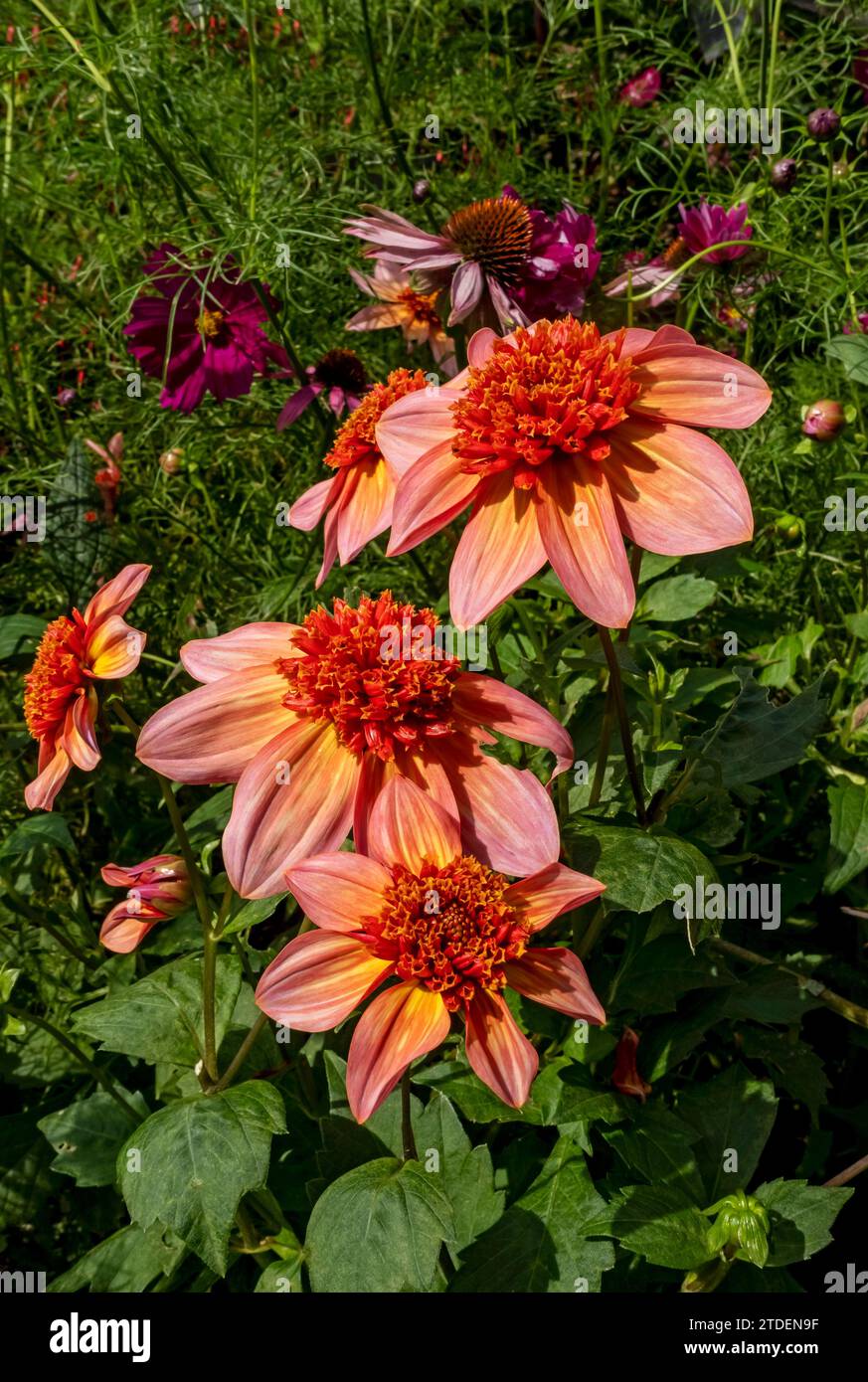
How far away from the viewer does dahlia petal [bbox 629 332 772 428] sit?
2.97 feet

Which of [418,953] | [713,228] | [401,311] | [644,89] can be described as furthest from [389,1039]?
[644,89]

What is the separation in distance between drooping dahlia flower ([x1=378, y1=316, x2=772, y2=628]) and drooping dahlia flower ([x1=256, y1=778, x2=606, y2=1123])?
0.18m

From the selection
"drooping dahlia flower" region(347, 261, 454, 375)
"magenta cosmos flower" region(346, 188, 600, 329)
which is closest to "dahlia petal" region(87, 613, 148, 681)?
"magenta cosmos flower" region(346, 188, 600, 329)

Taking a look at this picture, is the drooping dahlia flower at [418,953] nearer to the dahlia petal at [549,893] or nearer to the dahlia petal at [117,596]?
the dahlia petal at [549,893]

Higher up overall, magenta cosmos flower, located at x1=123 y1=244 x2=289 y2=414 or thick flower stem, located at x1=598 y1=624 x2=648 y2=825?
magenta cosmos flower, located at x1=123 y1=244 x2=289 y2=414

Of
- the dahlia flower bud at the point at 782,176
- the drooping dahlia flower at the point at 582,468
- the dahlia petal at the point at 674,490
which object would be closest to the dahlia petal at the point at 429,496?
the drooping dahlia flower at the point at 582,468

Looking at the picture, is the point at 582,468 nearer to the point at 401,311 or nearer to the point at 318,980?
the point at 318,980

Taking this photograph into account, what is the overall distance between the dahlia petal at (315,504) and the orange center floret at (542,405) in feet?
0.93

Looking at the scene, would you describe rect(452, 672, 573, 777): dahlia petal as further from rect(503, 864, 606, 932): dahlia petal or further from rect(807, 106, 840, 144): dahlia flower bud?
rect(807, 106, 840, 144): dahlia flower bud

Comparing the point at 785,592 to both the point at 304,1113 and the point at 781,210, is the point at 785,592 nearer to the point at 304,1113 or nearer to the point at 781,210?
the point at 781,210

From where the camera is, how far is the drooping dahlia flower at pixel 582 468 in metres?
0.86

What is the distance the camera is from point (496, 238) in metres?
1.36
